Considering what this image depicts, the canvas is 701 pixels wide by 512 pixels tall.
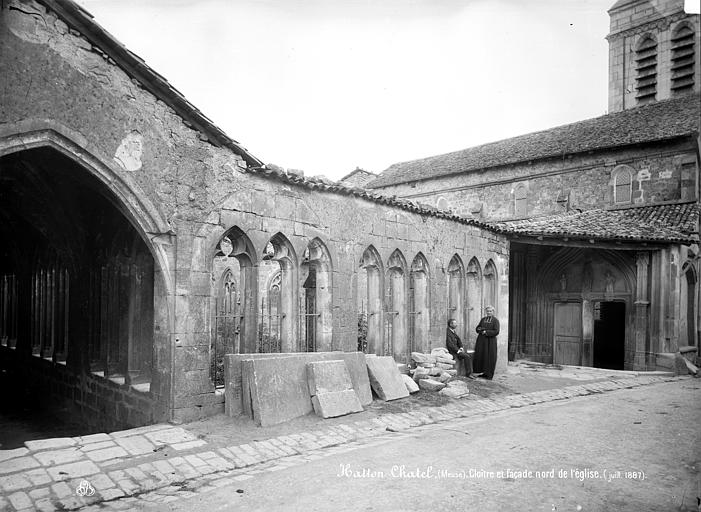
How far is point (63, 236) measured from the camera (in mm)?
9672

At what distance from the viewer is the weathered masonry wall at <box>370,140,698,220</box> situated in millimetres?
18188

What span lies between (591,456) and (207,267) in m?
5.73

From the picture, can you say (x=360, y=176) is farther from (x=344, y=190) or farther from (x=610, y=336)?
(x=344, y=190)

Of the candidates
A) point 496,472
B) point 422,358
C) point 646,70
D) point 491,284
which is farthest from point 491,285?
point 646,70

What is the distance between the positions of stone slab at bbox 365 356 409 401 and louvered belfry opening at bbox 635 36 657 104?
24652 millimetres

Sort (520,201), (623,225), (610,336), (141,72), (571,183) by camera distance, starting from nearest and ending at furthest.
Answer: (141,72)
(623,225)
(571,183)
(610,336)
(520,201)

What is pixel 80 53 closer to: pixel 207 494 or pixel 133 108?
pixel 133 108

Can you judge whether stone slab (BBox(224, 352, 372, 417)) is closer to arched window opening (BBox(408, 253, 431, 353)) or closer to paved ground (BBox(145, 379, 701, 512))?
paved ground (BBox(145, 379, 701, 512))

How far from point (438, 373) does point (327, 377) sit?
11.2ft

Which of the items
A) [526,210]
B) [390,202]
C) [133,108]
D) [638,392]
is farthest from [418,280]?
[526,210]

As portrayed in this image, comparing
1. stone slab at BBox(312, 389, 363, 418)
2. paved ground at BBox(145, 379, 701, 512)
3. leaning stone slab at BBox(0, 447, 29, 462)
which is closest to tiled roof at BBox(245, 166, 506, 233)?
stone slab at BBox(312, 389, 363, 418)

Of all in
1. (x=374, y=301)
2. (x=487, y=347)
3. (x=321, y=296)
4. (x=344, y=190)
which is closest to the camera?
(x=321, y=296)

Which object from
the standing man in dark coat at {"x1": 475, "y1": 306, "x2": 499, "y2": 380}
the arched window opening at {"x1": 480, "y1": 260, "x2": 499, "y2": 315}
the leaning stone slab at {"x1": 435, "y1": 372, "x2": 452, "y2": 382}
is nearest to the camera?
the leaning stone slab at {"x1": 435, "y1": 372, "x2": 452, "y2": 382}

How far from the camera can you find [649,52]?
26.9 metres
